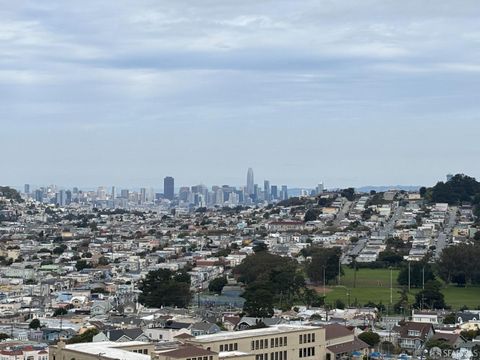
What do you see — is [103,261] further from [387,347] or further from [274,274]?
[387,347]

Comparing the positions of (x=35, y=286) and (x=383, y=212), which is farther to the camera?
(x=383, y=212)

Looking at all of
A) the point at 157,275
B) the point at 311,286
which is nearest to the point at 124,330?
the point at 157,275

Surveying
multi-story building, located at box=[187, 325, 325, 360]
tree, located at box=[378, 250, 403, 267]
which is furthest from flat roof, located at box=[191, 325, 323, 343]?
tree, located at box=[378, 250, 403, 267]

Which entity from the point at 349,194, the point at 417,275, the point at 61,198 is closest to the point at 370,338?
the point at 417,275

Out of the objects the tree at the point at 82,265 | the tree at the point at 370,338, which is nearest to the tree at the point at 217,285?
the tree at the point at 82,265

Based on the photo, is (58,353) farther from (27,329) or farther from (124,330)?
(27,329)
